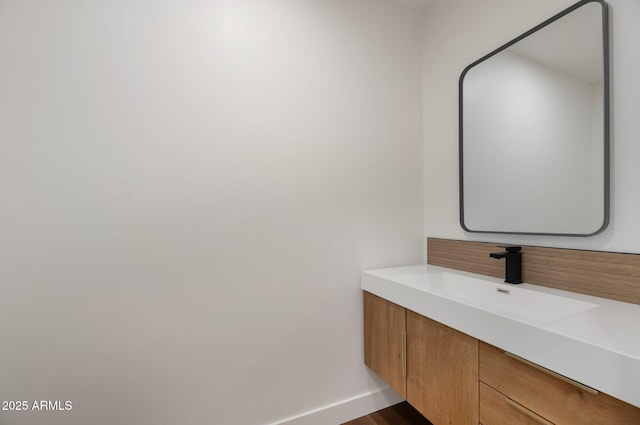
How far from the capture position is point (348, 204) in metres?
1.68

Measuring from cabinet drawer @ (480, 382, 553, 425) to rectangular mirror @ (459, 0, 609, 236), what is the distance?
74cm

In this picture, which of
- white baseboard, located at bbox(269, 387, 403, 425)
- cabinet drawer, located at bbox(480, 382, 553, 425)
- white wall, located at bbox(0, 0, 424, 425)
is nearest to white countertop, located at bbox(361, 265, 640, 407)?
cabinet drawer, located at bbox(480, 382, 553, 425)

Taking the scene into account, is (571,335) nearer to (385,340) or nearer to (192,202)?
(385,340)

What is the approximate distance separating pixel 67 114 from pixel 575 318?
2.03m

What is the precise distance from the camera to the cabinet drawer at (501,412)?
2.74 ft

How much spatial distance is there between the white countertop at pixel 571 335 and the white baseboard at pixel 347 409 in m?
0.85

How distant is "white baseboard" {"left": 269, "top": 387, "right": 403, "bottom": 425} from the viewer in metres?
1.53

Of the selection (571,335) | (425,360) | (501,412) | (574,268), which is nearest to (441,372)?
(425,360)

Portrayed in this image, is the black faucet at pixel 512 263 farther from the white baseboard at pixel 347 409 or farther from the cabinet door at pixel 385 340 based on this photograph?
the white baseboard at pixel 347 409

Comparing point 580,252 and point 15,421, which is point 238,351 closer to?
point 15,421

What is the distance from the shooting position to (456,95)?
66.7 inches

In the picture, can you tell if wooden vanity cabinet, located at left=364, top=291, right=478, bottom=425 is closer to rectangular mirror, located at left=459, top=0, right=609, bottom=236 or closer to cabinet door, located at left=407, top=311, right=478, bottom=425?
cabinet door, located at left=407, top=311, right=478, bottom=425

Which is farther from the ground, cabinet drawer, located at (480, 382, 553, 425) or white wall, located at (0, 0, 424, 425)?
white wall, located at (0, 0, 424, 425)

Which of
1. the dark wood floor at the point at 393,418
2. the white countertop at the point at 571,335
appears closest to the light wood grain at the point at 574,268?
the white countertop at the point at 571,335
